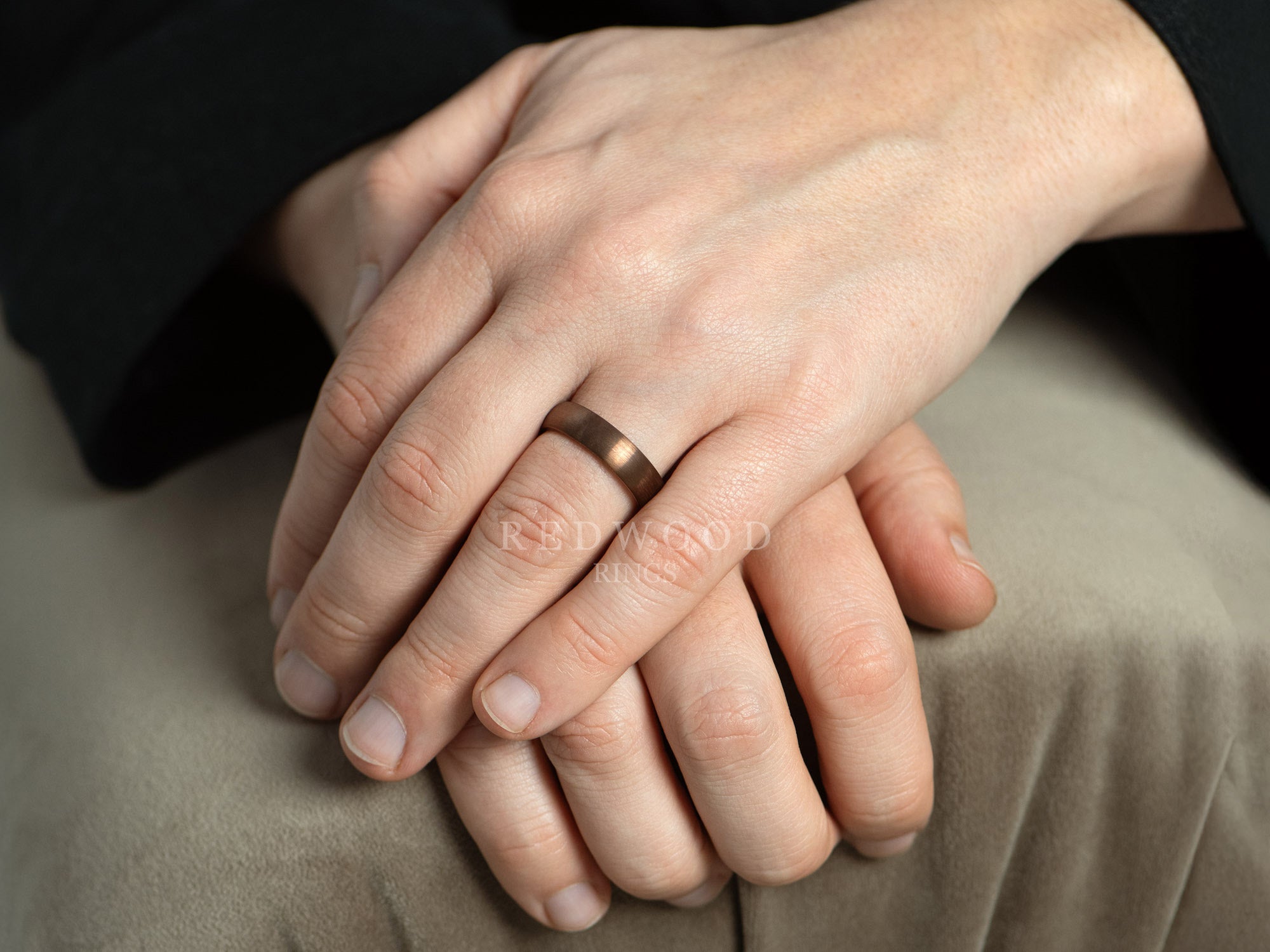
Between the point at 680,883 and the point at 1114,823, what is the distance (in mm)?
300

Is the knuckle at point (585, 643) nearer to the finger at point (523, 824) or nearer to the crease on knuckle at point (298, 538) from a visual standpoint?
the finger at point (523, 824)

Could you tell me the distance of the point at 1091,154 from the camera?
0.62m

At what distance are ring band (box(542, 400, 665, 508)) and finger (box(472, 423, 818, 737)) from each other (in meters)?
0.01

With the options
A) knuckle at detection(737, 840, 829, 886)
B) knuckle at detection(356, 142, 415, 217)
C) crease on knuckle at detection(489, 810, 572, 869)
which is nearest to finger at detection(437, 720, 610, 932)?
crease on knuckle at detection(489, 810, 572, 869)

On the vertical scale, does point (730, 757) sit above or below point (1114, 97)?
below

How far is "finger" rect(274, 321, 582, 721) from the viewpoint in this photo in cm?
53

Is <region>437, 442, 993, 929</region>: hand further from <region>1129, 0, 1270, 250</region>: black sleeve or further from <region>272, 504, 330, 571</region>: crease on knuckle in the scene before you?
<region>1129, 0, 1270, 250</region>: black sleeve

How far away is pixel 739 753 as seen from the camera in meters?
0.53

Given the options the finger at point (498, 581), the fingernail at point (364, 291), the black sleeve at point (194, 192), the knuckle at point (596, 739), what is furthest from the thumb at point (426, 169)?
the knuckle at point (596, 739)

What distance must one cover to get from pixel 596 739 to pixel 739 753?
8cm

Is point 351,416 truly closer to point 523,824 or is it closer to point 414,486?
point 414,486

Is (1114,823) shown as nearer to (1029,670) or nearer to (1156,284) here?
(1029,670)

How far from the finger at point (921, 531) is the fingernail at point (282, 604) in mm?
405

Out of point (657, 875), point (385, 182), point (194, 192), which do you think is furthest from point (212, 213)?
point (657, 875)
